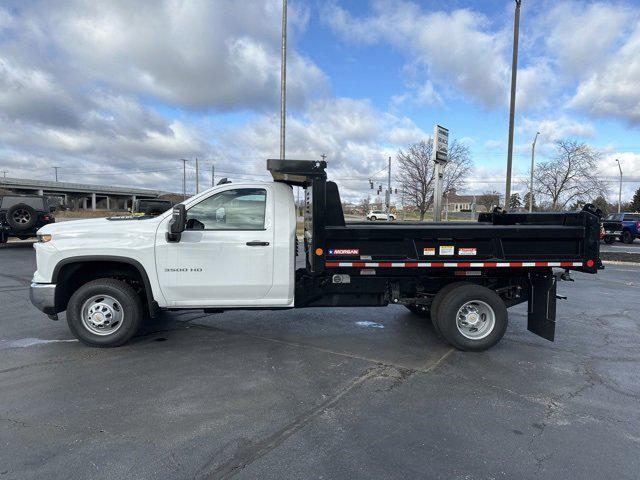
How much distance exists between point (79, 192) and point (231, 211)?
112849 mm

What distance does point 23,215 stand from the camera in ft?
49.3

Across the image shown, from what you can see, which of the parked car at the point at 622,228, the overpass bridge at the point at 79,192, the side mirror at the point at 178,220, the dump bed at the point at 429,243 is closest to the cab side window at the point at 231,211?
the side mirror at the point at 178,220

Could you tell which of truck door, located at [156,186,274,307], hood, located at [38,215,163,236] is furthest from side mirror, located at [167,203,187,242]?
hood, located at [38,215,163,236]

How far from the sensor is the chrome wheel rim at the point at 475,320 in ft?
17.2

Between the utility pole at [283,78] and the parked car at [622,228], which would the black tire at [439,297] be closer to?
the utility pole at [283,78]

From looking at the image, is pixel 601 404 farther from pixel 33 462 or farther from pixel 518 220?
pixel 33 462

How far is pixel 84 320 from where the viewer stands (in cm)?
504

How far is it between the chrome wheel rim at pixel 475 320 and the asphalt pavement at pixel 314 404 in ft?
0.88

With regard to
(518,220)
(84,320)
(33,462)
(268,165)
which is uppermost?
(268,165)

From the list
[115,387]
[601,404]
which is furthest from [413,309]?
[115,387]

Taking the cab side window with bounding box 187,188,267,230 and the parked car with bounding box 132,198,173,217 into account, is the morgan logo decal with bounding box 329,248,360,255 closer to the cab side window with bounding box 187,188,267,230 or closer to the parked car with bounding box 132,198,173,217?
the cab side window with bounding box 187,188,267,230

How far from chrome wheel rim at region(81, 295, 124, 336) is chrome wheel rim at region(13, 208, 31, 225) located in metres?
12.4

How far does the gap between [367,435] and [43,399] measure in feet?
9.23

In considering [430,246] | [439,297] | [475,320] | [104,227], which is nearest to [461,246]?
[430,246]
